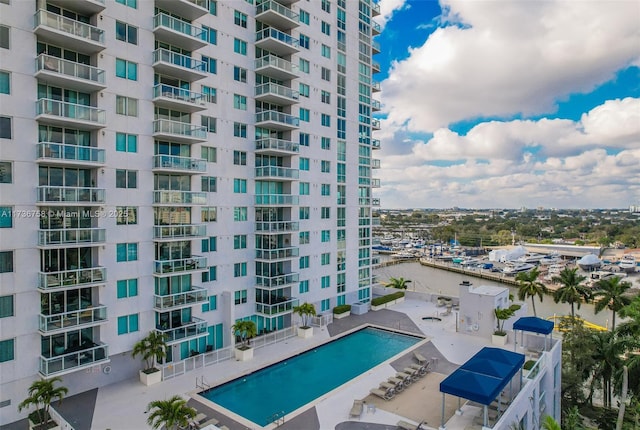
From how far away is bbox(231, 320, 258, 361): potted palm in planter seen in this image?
23297mm

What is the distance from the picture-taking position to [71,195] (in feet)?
59.6

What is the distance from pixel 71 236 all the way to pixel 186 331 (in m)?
7.83

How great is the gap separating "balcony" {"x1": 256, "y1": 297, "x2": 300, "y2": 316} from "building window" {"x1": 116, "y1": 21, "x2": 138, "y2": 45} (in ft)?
57.0

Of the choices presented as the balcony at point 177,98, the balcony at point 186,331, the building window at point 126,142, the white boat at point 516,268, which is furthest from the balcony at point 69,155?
the white boat at point 516,268

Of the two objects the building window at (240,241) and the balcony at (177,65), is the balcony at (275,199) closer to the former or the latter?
the building window at (240,241)

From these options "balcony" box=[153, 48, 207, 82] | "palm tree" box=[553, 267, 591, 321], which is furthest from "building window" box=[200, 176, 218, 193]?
"palm tree" box=[553, 267, 591, 321]

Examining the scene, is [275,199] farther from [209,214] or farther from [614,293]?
[614,293]

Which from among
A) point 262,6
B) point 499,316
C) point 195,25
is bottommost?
point 499,316

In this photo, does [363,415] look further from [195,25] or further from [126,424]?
[195,25]

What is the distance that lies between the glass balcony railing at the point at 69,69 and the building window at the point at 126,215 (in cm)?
606

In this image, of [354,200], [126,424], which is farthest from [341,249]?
[126,424]

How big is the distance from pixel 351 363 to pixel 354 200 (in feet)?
51.8

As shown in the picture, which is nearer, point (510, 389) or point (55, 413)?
point (55, 413)

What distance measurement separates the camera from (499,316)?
2669 cm
